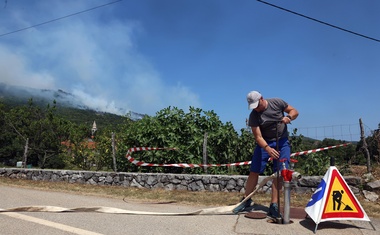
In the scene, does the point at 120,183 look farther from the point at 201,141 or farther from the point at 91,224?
the point at 91,224

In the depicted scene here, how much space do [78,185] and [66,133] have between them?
11.3 meters

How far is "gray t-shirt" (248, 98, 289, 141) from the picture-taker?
482 centimetres

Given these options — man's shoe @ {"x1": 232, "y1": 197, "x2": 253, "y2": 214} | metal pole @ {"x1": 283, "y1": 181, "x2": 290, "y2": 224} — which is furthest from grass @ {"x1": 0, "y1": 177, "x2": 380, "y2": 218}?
metal pole @ {"x1": 283, "y1": 181, "x2": 290, "y2": 224}

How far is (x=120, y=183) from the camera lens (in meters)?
9.45

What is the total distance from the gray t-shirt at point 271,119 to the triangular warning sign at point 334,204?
904mm

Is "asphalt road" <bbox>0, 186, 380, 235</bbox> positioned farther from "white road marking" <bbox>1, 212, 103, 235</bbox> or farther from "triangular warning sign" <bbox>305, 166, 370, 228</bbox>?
"triangular warning sign" <bbox>305, 166, 370, 228</bbox>

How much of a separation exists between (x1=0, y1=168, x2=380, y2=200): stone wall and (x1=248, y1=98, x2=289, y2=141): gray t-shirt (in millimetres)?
2349

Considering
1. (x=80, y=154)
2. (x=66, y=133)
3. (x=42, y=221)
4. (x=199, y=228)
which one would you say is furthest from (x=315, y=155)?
(x=66, y=133)

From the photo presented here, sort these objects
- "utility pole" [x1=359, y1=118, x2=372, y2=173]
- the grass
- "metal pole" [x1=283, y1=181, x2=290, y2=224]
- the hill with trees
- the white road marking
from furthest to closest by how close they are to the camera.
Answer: the hill with trees
"utility pole" [x1=359, y1=118, x2=372, y2=173]
the grass
"metal pole" [x1=283, y1=181, x2=290, y2=224]
the white road marking

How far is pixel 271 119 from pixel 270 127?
0.13 meters

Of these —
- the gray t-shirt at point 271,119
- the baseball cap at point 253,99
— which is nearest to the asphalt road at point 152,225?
the gray t-shirt at point 271,119

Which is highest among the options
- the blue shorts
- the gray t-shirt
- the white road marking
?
the gray t-shirt

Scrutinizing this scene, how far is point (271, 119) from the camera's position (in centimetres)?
482

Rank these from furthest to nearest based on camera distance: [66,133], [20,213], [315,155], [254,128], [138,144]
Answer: [66,133]
[138,144]
[315,155]
[20,213]
[254,128]
